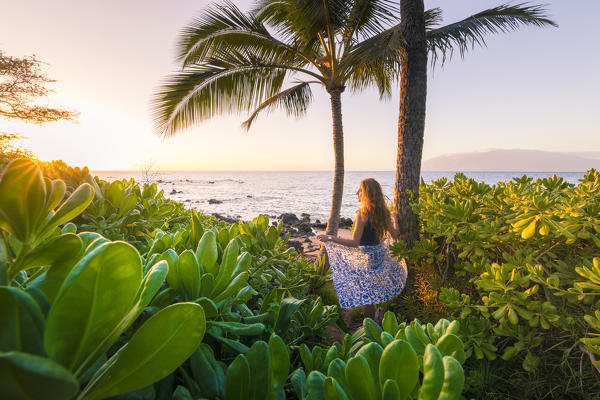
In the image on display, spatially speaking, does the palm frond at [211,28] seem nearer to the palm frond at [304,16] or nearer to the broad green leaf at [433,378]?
the palm frond at [304,16]

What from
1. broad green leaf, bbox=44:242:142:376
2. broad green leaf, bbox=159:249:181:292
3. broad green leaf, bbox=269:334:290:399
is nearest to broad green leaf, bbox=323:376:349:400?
broad green leaf, bbox=269:334:290:399

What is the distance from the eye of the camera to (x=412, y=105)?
3516 mm

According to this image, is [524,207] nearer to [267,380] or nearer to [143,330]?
[267,380]

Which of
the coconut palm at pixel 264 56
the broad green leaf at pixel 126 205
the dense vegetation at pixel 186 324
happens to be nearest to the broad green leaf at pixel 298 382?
the dense vegetation at pixel 186 324

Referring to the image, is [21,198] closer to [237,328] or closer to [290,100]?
[237,328]

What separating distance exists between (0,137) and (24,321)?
11.3 metres

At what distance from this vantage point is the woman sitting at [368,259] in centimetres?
324

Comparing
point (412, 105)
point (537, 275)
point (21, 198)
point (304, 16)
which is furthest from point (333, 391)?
point (304, 16)

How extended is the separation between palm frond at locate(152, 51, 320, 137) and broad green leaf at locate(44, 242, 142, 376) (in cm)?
651

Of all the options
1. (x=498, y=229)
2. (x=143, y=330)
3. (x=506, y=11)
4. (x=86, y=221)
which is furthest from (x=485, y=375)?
(x=506, y=11)

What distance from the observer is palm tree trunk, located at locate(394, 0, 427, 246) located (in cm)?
350

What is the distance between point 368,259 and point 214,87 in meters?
5.29

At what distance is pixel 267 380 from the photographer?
47 cm

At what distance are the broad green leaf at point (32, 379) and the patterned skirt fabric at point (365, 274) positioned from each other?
321 cm
